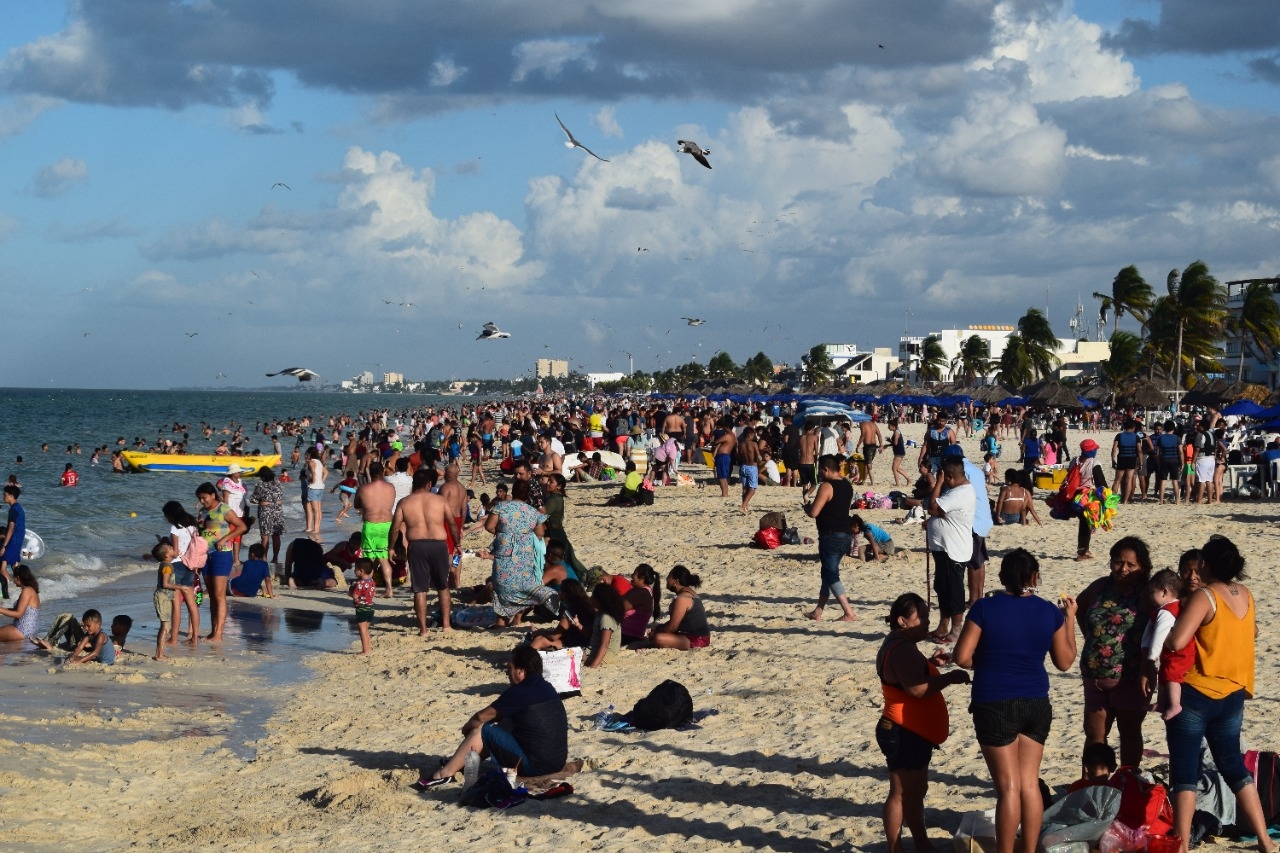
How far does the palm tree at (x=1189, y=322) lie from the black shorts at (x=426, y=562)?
45500 mm

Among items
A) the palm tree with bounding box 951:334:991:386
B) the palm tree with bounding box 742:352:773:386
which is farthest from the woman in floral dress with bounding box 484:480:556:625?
the palm tree with bounding box 742:352:773:386

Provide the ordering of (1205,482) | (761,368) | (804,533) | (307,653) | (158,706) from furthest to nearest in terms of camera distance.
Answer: (761,368) → (1205,482) → (804,533) → (307,653) → (158,706)

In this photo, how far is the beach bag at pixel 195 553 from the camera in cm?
1052

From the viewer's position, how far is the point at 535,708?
→ 22.2ft

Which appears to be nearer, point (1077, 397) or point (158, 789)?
point (158, 789)

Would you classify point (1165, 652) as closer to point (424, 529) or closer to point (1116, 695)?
point (1116, 695)

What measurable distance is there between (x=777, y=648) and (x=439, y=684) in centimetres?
271

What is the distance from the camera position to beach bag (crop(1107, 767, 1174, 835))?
16.3ft

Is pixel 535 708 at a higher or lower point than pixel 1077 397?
Answer: lower

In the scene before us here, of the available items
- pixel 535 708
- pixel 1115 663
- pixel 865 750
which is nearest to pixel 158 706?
pixel 535 708

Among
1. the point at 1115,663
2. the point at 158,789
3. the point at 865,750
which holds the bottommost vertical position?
the point at 158,789

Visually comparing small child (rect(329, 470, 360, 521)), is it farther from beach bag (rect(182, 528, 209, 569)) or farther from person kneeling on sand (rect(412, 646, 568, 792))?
person kneeling on sand (rect(412, 646, 568, 792))

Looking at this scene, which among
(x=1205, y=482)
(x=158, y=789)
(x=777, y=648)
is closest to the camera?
(x=158, y=789)

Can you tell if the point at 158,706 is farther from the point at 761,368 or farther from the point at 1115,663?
the point at 761,368
